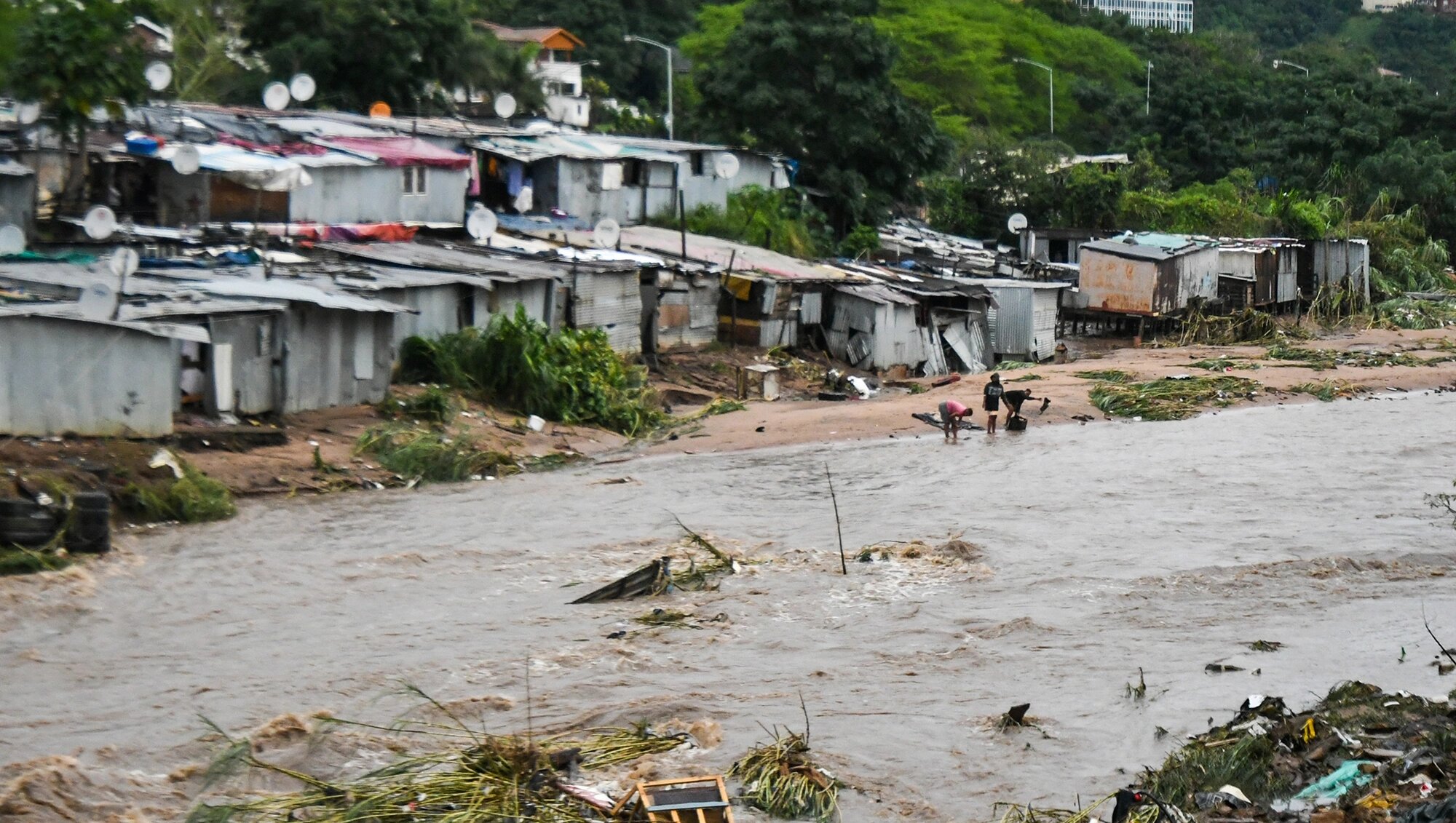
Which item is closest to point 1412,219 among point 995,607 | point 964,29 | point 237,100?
point 964,29

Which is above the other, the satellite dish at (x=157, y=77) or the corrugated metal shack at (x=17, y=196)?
the satellite dish at (x=157, y=77)

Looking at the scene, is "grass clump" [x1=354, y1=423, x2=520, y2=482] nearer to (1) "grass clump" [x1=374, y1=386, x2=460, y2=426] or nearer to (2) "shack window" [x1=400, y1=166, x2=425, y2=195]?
(1) "grass clump" [x1=374, y1=386, x2=460, y2=426]

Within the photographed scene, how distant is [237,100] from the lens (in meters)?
41.6

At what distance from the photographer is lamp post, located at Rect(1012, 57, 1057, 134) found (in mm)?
60719

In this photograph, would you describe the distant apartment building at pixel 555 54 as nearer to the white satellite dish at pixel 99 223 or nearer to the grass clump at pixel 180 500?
the white satellite dish at pixel 99 223

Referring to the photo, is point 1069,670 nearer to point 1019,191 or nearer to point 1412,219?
point 1019,191

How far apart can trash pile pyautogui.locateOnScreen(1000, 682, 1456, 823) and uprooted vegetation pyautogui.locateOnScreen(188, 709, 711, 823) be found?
2.55m

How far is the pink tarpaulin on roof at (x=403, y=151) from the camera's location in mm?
30703

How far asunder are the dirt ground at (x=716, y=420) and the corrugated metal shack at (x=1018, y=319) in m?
1.01

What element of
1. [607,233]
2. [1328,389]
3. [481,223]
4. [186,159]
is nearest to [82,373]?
[186,159]

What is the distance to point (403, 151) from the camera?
31.4m

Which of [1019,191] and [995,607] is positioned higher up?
[1019,191]

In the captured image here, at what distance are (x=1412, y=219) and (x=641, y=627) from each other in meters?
43.1

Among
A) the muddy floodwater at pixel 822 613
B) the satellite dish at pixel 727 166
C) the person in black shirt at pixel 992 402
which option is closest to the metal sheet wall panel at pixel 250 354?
the muddy floodwater at pixel 822 613
